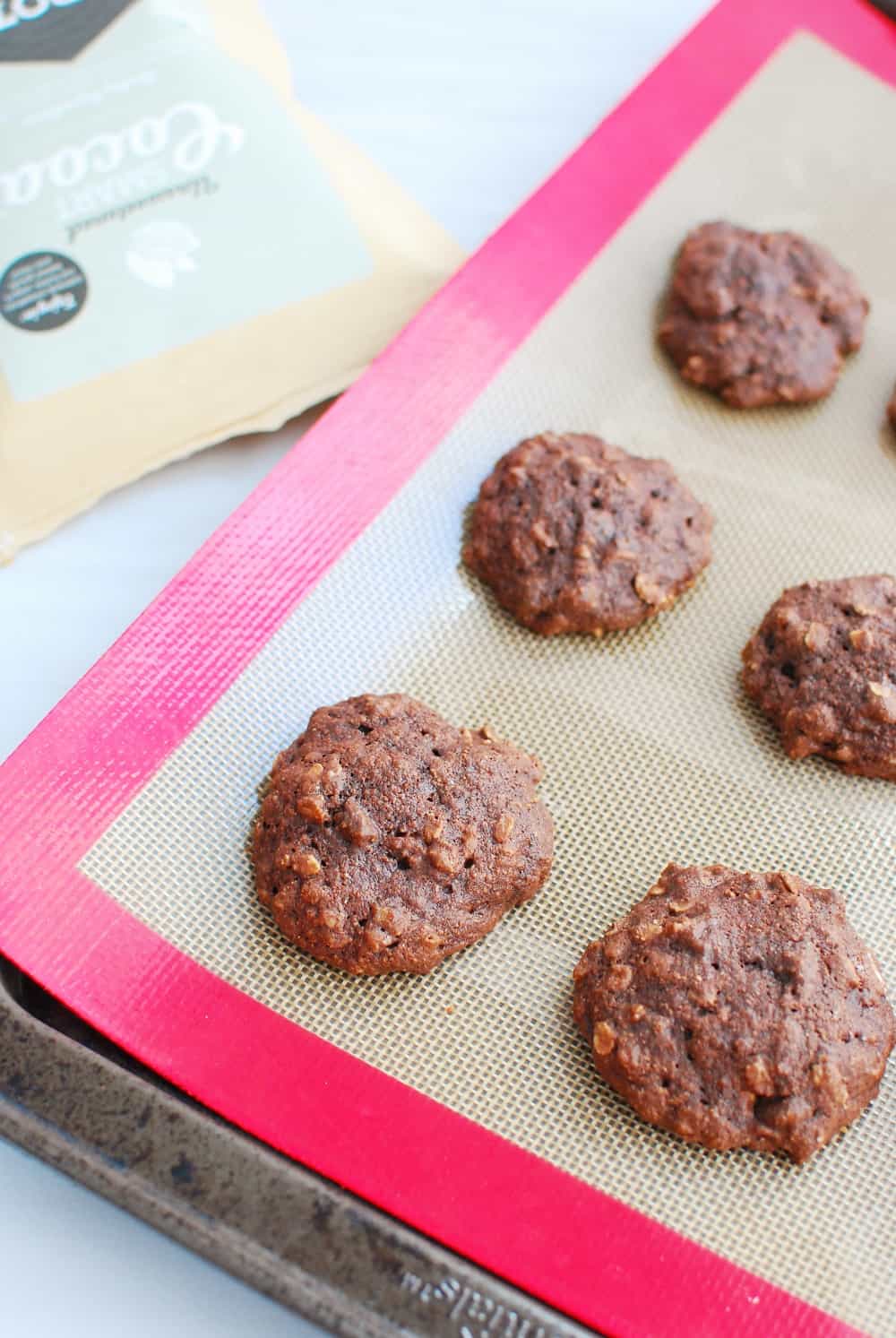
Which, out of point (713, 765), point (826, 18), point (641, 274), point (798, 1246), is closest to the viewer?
point (798, 1246)

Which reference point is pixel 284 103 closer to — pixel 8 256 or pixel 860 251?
pixel 8 256

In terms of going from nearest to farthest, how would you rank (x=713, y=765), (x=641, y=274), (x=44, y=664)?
(x=713, y=765) → (x=44, y=664) → (x=641, y=274)

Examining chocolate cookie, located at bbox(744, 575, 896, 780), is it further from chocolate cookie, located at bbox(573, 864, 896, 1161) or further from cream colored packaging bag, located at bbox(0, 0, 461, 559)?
cream colored packaging bag, located at bbox(0, 0, 461, 559)

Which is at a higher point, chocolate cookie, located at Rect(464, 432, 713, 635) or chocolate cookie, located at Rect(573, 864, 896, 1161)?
chocolate cookie, located at Rect(464, 432, 713, 635)

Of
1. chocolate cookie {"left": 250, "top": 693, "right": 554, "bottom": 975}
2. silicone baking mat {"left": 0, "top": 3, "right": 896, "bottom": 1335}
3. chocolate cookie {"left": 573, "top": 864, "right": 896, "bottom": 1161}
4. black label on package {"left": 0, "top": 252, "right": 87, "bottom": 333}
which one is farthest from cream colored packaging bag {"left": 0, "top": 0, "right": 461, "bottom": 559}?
chocolate cookie {"left": 573, "top": 864, "right": 896, "bottom": 1161}

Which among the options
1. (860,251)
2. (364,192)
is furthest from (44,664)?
(860,251)

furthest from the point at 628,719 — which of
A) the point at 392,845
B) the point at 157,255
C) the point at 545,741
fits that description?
the point at 157,255

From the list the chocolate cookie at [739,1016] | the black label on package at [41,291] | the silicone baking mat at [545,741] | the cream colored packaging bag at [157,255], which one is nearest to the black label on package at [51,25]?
the cream colored packaging bag at [157,255]

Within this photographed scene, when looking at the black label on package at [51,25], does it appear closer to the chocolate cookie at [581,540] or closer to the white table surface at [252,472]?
the white table surface at [252,472]
